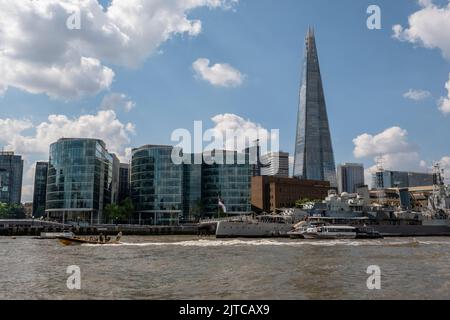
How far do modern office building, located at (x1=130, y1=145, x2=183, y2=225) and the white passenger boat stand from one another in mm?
92097

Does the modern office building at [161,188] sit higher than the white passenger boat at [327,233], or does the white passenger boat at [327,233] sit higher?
the modern office building at [161,188]

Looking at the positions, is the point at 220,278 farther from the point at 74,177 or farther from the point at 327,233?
the point at 74,177

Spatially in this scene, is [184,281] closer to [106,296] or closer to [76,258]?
[106,296]

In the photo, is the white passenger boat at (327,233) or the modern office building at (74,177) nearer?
the white passenger boat at (327,233)

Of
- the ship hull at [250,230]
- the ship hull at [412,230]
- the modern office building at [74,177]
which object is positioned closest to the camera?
the ship hull at [250,230]

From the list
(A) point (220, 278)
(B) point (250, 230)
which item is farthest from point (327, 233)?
(A) point (220, 278)

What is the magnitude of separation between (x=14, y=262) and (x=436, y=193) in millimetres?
162363

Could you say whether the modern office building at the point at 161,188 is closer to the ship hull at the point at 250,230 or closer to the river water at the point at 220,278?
the ship hull at the point at 250,230

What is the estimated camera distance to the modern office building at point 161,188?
19450 centimetres

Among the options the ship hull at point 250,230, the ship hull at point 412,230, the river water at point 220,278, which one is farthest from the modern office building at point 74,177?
the river water at point 220,278

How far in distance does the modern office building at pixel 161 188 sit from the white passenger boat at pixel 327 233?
302 ft

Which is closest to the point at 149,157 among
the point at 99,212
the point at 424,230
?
the point at 99,212

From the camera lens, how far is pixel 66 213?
177500 mm

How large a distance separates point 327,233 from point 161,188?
9957 centimetres
